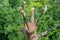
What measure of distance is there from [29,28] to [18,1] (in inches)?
55.2

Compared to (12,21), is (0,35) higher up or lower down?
lower down

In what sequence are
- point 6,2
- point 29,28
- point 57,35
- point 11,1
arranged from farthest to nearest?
point 11,1 < point 57,35 < point 6,2 < point 29,28

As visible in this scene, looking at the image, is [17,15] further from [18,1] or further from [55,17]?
[55,17]

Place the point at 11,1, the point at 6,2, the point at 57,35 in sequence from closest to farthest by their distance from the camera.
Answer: the point at 6,2 → the point at 57,35 → the point at 11,1

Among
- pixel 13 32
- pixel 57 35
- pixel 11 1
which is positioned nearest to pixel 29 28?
pixel 13 32

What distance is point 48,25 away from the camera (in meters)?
2.47

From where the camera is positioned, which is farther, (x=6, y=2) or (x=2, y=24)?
Answer: (x=2, y=24)

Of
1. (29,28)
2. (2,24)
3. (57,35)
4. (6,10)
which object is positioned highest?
(29,28)

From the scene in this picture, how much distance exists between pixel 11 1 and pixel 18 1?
0.38 ft

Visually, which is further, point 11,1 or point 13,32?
point 11,1

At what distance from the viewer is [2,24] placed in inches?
94.5

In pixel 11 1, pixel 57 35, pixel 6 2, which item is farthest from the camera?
pixel 11 1

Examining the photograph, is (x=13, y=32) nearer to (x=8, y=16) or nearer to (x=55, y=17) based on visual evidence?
(x=8, y=16)

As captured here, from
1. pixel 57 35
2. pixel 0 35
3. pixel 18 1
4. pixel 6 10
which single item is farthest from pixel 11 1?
pixel 57 35
